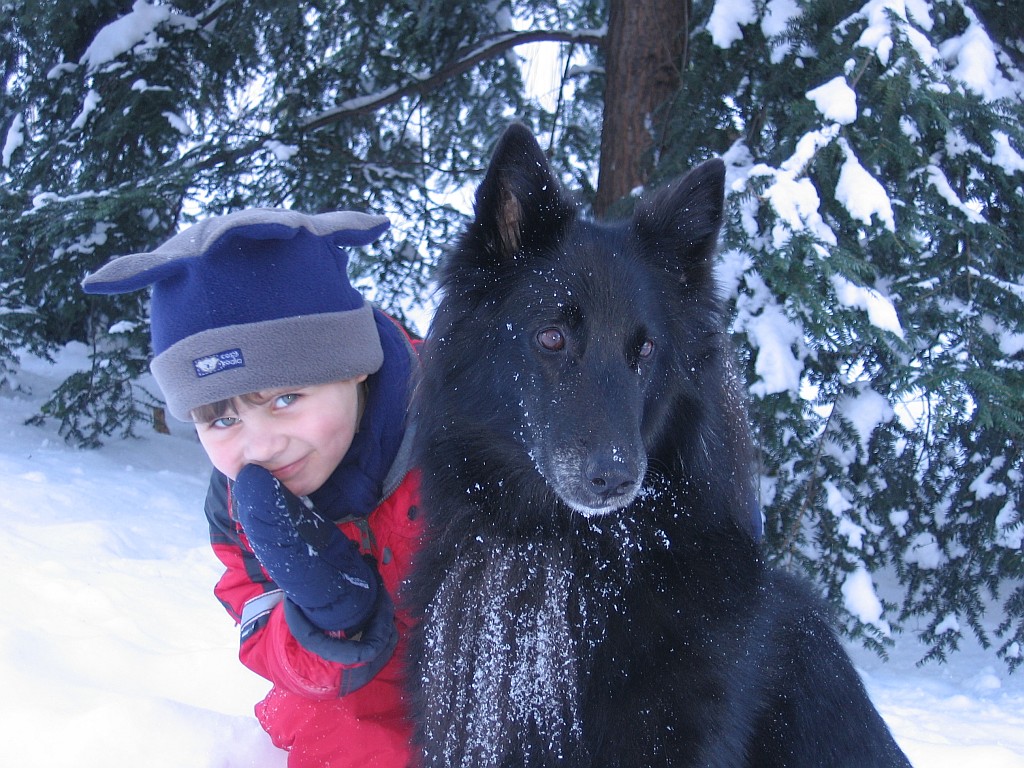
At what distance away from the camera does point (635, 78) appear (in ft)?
15.9

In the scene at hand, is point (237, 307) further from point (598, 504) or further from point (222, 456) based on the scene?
point (598, 504)

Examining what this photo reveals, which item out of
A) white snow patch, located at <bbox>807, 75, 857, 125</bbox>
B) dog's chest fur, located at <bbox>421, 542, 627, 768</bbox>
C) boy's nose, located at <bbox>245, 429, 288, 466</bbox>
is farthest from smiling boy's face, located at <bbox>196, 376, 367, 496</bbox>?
white snow patch, located at <bbox>807, 75, 857, 125</bbox>

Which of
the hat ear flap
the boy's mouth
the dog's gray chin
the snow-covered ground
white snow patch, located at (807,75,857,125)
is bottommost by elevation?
the snow-covered ground

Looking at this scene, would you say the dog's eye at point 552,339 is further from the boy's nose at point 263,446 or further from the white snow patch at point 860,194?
the white snow patch at point 860,194

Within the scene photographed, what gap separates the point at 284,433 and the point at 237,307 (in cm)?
35

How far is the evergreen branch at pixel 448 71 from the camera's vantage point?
18.1ft

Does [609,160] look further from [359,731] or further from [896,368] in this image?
[359,731]

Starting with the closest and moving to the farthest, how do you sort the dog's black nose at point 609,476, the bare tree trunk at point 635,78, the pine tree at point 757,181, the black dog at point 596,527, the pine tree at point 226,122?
the dog's black nose at point 609,476
the black dog at point 596,527
the pine tree at point 757,181
the bare tree trunk at point 635,78
the pine tree at point 226,122

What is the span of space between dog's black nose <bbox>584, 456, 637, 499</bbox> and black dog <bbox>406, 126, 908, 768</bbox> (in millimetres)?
40

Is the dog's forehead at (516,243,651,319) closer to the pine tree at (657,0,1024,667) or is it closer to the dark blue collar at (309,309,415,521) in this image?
the dark blue collar at (309,309,415,521)

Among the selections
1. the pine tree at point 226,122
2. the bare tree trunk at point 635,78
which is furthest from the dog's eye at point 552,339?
the pine tree at point 226,122

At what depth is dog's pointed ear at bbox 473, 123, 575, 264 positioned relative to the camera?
6.66ft

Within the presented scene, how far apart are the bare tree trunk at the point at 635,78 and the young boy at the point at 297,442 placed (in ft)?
8.72

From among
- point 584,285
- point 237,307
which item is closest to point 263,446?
point 237,307
